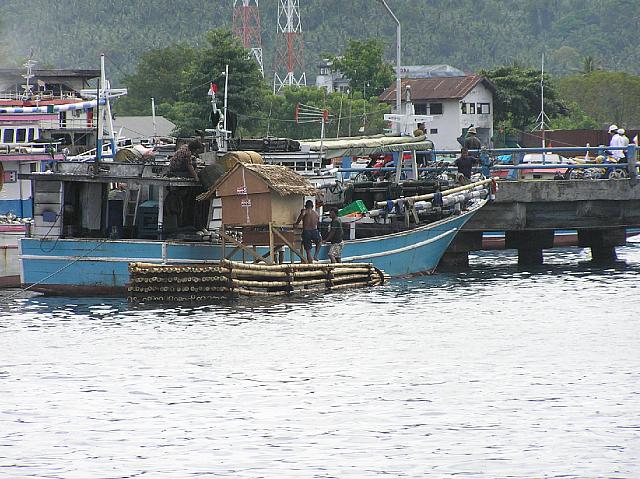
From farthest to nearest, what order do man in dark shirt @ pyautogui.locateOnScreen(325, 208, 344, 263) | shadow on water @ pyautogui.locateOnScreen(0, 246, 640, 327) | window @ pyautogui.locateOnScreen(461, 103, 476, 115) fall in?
window @ pyautogui.locateOnScreen(461, 103, 476, 115) → man in dark shirt @ pyautogui.locateOnScreen(325, 208, 344, 263) → shadow on water @ pyautogui.locateOnScreen(0, 246, 640, 327)

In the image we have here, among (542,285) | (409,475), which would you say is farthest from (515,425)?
(542,285)

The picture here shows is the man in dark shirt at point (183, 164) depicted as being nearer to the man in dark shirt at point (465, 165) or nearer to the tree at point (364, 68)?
the man in dark shirt at point (465, 165)

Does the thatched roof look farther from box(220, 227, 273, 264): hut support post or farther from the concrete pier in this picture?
the concrete pier

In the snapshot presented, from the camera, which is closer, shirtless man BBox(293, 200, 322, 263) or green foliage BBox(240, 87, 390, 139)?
shirtless man BBox(293, 200, 322, 263)

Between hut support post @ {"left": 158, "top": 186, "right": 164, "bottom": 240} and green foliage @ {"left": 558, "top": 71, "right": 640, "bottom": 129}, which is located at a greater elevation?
green foliage @ {"left": 558, "top": 71, "right": 640, "bottom": 129}

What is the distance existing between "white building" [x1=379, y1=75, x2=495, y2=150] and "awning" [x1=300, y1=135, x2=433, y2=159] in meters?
56.4

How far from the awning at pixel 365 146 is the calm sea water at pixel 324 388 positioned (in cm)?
709

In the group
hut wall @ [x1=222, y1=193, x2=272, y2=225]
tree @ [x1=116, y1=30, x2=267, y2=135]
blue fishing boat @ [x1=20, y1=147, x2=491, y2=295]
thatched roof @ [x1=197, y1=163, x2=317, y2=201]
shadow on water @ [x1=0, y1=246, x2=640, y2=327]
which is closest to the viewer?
shadow on water @ [x1=0, y1=246, x2=640, y2=327]

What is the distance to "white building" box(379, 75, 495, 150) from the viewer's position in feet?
323

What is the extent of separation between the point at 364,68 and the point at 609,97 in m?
30.8

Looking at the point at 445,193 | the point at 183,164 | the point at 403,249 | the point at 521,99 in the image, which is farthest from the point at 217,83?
the point at 183,164

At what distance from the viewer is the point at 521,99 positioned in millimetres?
102062

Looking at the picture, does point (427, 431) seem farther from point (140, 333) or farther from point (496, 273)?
point (496, 273)

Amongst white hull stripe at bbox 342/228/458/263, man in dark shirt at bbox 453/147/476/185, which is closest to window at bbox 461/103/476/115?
man in dark shirt at bbox 453/147/476/185
